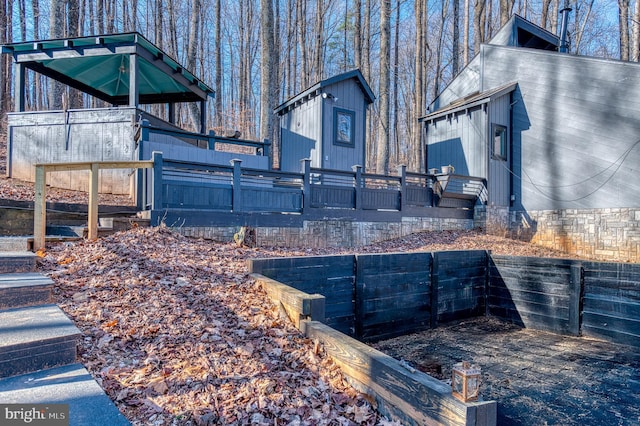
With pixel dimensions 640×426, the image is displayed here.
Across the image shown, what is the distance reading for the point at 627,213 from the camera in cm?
980

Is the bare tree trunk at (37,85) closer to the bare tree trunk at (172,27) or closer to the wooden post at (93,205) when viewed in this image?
the bare tree trunk at (172,27)

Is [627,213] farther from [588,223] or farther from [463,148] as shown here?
[463,148]

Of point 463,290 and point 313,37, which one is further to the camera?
point 313,37

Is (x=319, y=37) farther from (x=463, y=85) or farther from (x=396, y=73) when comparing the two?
(x=463, y=85)

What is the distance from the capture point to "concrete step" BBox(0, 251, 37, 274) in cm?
400

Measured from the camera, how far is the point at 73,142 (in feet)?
30.2

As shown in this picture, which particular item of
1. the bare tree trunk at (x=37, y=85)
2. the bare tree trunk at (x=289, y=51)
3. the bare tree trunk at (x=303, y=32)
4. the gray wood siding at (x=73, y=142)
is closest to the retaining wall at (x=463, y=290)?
the gray wood siding at (x=73, y=142)

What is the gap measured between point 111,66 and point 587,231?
14283 mm

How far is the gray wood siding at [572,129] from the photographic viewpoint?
991 centimetres

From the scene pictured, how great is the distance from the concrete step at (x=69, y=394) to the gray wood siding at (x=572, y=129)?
11.9 meters

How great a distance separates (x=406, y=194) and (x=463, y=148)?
3643 millimetres

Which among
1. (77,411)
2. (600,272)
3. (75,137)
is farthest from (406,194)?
(77,411)

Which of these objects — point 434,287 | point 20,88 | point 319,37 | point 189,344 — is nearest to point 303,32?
point 319,37

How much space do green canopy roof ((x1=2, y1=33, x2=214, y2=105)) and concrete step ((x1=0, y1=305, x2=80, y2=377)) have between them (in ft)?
24.8
